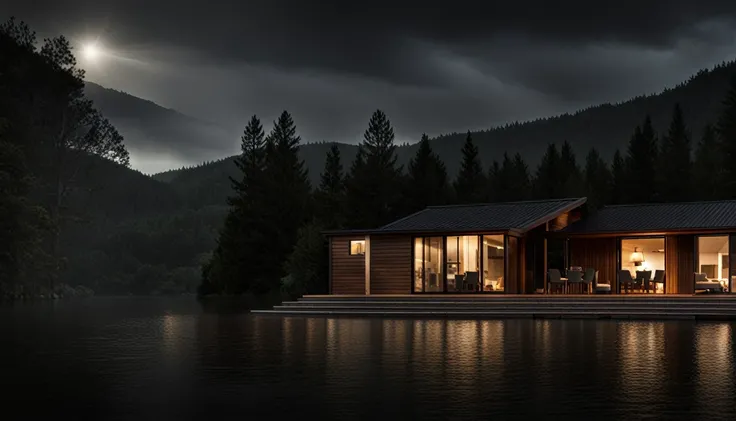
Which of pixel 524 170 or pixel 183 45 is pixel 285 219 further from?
pixel 524 170

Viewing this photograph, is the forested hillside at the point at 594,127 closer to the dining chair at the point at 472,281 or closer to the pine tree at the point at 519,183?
the pine tree at the point at 519,183

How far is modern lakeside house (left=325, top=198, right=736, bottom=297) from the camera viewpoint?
1088 inches

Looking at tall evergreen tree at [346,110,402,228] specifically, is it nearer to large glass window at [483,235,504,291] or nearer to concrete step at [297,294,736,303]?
large glass window at [483,235,504,291]

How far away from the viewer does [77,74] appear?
5253cm

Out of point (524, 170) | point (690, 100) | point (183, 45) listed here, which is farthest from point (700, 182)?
point (690, 100)

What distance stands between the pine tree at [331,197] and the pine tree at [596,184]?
17167 millimetres

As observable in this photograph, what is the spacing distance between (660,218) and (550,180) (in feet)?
151

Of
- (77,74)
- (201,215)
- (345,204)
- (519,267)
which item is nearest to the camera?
(519,267)

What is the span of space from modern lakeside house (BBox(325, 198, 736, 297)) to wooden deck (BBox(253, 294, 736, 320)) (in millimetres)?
1671

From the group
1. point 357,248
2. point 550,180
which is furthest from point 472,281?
point 550,180

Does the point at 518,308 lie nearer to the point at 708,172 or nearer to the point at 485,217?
the point at 485,217

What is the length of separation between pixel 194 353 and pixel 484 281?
1747 centimetres

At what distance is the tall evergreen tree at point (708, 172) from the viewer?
57850mm

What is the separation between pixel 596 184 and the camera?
72688mm
